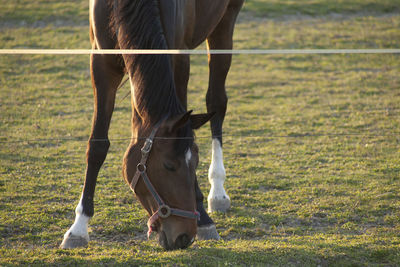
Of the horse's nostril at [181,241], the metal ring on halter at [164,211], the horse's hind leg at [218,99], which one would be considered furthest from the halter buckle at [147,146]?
the horse's hind leg at [218,99]

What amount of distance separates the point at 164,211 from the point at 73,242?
3.44 ft

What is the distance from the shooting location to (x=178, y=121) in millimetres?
2906

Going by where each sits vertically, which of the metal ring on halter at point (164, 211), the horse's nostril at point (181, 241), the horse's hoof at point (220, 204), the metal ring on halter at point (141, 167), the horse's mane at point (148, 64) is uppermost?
the horse's mane at point (148, 64)

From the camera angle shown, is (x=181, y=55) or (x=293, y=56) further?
(x=293, y=56)

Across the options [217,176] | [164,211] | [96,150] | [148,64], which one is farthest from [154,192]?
[217,176]

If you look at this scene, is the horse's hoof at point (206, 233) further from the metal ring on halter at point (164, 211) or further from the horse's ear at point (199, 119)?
the horse's ear at point (199, 119)

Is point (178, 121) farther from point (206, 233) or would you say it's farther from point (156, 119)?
point (206, 233)

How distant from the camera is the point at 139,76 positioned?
10.2ft

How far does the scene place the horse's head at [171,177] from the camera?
9.79 ft

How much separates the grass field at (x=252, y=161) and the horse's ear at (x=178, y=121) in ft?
2.86

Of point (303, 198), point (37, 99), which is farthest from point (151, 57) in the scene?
point (37, 99)

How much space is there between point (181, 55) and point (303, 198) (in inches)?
76.0

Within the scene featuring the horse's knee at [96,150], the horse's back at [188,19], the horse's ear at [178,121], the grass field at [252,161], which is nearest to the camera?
the horse's ear at [178,121]

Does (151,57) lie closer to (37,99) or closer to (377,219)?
(377,219)
